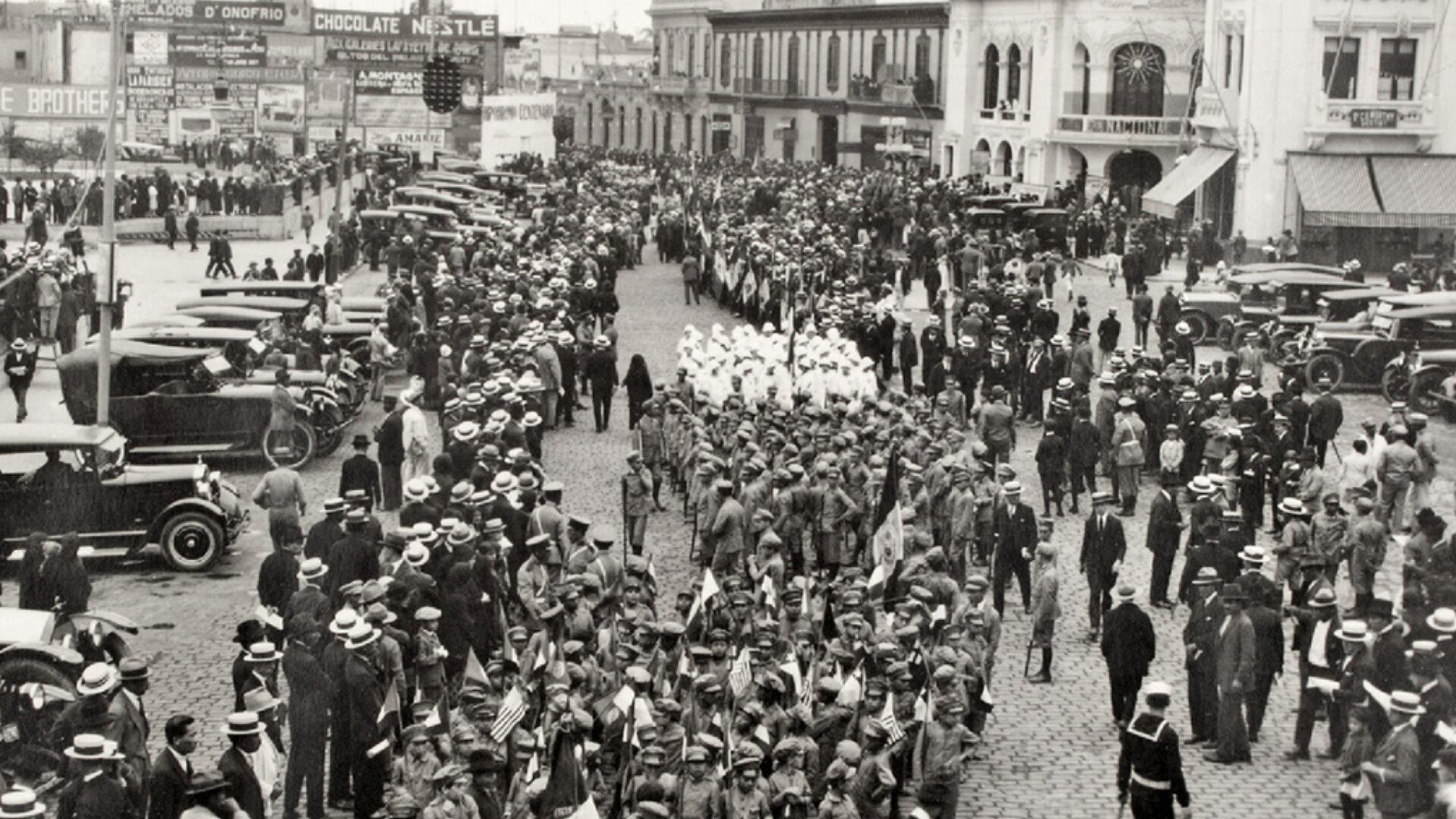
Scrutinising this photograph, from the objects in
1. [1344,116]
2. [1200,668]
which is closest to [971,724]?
[1200,668]

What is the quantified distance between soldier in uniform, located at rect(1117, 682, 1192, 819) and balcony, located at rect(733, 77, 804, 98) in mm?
85031

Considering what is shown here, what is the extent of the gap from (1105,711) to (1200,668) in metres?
1.23

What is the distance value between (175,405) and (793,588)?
40.3 ft

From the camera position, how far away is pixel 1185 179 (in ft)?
168

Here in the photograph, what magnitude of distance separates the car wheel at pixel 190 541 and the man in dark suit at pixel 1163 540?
33.1 ft

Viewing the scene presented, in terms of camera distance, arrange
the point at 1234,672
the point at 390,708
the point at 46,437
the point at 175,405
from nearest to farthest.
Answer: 1. the point at 390,708
2. the point at 1234,672
3. the point at 46,437
4. the point at 175,405

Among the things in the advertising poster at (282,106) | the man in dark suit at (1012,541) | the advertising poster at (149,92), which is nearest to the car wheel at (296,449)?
the man in dark suit at (1012,541)

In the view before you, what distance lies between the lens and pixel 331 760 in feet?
47.7

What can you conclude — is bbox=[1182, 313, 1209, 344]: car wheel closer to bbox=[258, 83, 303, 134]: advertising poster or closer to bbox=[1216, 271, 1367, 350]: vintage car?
bbox=[1216, 271, 1367, 350]: vintage car

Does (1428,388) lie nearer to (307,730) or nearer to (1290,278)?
(1290,278)

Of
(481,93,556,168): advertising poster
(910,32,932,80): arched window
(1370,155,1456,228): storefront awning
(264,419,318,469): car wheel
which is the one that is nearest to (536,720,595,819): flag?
(264,419,318,469): car wheel

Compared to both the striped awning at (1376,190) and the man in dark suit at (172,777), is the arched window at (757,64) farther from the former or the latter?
the man in dark suit at (172,777)

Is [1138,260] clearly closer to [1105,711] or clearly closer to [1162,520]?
[1162,520]

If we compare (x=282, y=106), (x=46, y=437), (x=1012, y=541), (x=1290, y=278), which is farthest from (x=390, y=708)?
(x=282, y=106)
